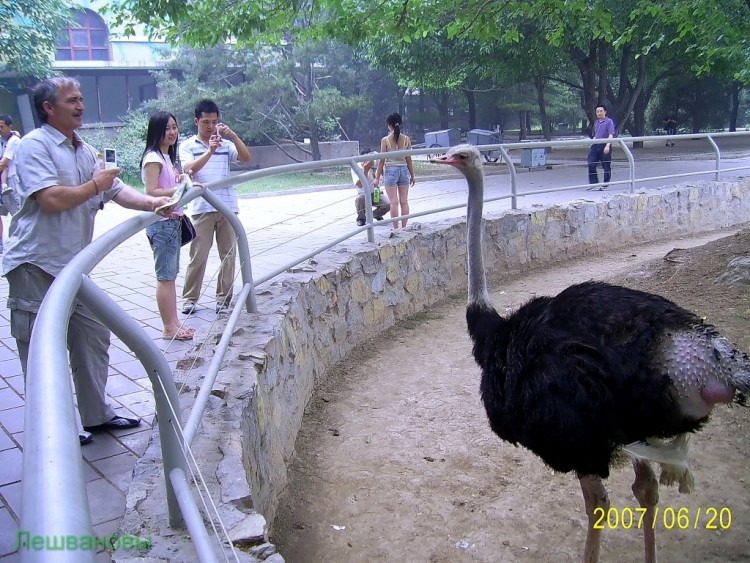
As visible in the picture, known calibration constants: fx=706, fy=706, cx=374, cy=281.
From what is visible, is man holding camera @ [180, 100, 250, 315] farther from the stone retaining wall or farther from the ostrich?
the ostrich

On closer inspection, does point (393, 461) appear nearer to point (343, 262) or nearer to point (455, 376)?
point (455, 376)

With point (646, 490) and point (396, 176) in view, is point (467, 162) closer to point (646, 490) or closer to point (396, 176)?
point (646, 490)

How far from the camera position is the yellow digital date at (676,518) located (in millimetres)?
3076

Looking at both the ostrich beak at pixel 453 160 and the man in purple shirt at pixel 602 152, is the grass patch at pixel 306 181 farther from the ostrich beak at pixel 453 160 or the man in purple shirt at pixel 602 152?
the ostrich beak at pixel 453 160

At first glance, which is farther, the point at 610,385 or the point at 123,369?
the point at 123,369

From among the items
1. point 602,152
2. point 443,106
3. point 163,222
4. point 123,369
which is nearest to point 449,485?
point 123,369

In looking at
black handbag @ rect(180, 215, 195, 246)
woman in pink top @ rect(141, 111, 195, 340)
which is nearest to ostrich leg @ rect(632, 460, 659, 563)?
woman in pink top @ rect(141, 111, 195, 340)

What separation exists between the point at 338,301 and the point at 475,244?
164cm

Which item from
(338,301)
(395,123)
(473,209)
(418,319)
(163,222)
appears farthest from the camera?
(395,123)

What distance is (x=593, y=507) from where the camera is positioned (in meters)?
2.87

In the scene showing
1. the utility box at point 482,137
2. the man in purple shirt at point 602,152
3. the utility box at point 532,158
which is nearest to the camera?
the utility box at point 532,158

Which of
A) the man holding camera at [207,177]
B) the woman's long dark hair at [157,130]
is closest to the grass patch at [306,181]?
the man holding camera at [207,177]

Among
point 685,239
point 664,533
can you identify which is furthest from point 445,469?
point 685,239

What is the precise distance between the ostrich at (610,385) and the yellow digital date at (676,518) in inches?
12.1
